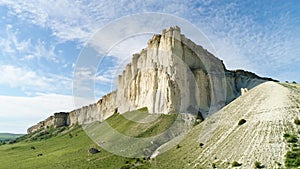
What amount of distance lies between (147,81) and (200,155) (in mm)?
68000

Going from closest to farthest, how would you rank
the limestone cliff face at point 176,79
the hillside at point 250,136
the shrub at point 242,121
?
the hillside at point 250,136
the shrub at point 242,121
the limestone cliff face at point 176,79

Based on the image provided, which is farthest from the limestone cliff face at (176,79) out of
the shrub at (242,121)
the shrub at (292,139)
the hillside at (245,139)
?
the shrub at (292,139)

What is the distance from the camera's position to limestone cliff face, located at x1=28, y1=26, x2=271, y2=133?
349ft

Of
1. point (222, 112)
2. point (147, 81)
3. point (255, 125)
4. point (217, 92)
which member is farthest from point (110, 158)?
point (217, 92)

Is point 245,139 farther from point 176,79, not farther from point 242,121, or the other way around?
point 176,79

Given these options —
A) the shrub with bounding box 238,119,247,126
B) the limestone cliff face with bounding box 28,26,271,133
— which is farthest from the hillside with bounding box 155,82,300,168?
the limestone cliff face with bounding box 28,26,271,133

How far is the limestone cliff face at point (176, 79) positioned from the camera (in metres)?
106

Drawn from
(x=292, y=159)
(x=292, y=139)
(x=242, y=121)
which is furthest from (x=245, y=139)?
(x=292, y=159)

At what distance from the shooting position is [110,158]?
77.9 metres

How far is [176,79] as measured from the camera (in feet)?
354

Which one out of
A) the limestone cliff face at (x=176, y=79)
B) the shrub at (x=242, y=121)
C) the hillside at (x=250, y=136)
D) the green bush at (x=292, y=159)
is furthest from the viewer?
the limestone cliff face at (x=176, y=79)

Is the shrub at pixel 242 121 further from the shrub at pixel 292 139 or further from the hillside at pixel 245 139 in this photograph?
the shrub at pixel 292 139

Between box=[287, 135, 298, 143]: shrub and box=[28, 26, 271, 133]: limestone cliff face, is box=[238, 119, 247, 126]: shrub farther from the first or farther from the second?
box=[28, 26, 271, 133]: limestone cliff face

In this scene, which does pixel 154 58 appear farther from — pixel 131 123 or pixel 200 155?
pixel 200 155
